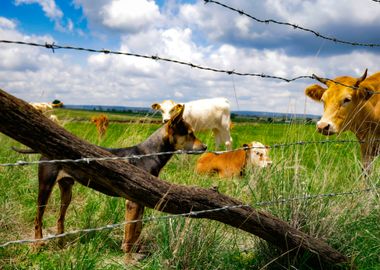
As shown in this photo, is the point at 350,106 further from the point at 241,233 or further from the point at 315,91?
the point at 241,233

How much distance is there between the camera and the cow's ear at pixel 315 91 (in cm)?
697

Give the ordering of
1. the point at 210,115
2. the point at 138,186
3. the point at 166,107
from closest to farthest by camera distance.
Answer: the point at 138,186
the point at 166,107
the point at 210,115

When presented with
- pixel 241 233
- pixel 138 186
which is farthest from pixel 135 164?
pixel 138 186

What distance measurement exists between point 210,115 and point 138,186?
1057cm

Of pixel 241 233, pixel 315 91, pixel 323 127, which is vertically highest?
pixel 315 91

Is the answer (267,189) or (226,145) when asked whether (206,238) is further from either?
(226,145)

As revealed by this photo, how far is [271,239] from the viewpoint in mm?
3430

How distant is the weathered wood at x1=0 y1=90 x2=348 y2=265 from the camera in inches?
89.0

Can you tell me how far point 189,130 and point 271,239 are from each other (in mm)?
1861

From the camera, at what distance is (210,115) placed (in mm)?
13266

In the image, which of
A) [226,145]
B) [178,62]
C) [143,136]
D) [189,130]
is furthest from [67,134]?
[226,145]

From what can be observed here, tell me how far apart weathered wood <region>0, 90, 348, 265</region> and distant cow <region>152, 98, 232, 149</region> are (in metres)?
9.38

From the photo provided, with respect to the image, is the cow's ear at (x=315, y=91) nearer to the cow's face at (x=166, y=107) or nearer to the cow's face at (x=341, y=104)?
the cow's face at (x=341, y=104)

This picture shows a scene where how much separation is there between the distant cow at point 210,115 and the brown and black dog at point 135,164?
7752 millimetres
